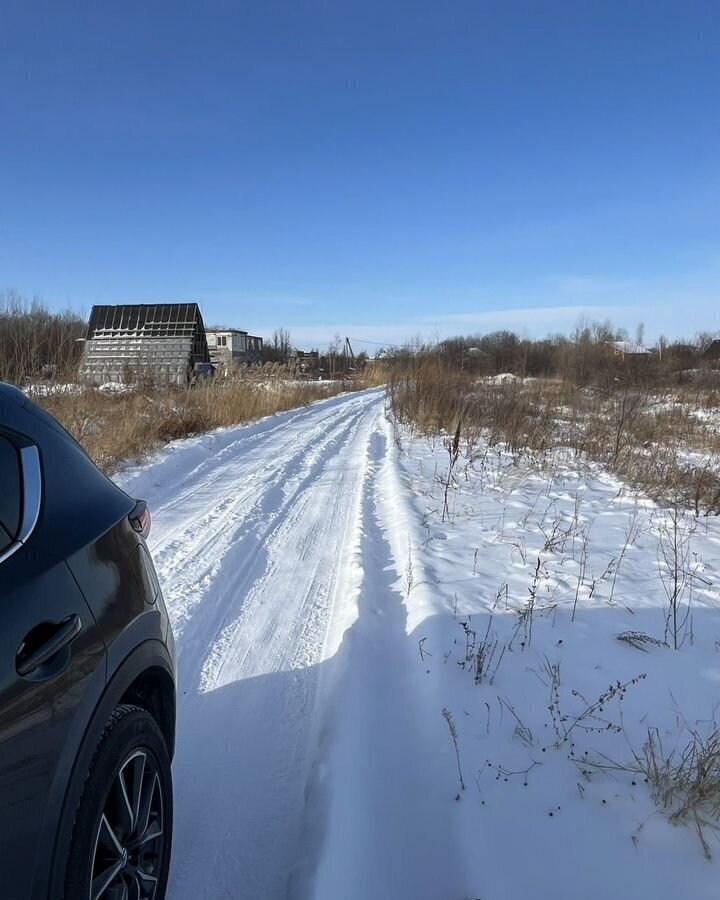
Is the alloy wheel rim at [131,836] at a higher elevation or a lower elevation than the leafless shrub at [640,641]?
higher

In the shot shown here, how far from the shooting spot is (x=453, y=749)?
107 inches

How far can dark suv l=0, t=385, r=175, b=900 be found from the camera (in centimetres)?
127

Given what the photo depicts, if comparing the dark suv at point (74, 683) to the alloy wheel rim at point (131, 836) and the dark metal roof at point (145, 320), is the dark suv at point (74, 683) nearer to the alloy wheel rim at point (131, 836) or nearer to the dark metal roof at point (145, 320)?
the alloy wheel rim at point (131, 836)

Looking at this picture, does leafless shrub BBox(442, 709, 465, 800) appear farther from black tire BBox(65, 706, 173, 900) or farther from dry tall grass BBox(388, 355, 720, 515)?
dry tall grass BBox(388, 355, 720, 515)

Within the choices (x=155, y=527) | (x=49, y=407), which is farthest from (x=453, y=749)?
(x=49, y=407)

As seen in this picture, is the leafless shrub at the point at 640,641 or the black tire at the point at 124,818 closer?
the black tire at the point at 124,818

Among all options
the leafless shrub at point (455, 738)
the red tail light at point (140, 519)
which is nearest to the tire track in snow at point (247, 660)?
the leafless shrub at point (455, 738)

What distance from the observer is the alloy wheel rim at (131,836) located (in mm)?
1535

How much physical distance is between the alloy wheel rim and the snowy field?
43 centimetres

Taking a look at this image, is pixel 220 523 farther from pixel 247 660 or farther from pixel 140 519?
pixel 140 519

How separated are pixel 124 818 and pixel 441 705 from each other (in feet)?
6.05

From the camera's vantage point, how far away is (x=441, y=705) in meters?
3.04

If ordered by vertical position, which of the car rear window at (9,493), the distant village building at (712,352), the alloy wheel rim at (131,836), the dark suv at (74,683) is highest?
the distant village building at (712,352)

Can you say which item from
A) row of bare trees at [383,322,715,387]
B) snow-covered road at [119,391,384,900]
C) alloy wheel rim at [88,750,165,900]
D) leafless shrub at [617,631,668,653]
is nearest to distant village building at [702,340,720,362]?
row of bare trees at [383,322,715,387]
